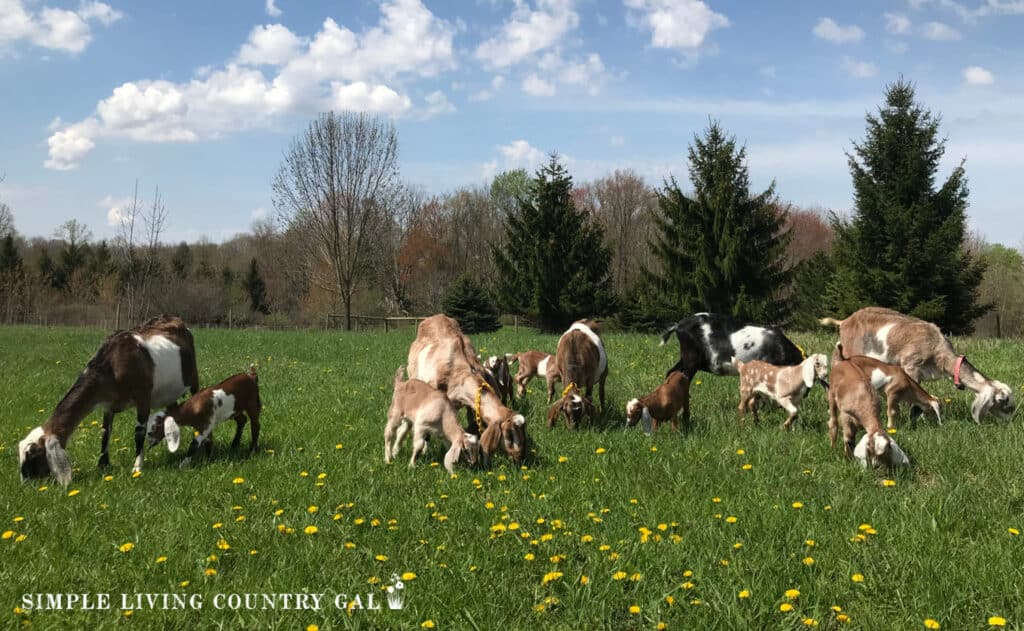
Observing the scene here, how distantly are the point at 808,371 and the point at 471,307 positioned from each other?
31.6m

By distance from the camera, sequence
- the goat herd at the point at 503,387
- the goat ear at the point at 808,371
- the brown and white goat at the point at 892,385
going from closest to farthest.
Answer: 1. the goat herd at the point at 503,387
2. the brown and white goat at the point at 892,385
3. the goat ear at the point at 808,371

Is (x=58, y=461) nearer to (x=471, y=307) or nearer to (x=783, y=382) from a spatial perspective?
(x=783, y=382)

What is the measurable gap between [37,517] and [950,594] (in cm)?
676

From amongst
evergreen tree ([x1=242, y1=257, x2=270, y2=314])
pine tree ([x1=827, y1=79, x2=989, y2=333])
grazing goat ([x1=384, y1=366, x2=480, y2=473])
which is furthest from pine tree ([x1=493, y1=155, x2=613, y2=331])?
evergreen tree ([x1=242, y1=257, x2=270, y2=314])

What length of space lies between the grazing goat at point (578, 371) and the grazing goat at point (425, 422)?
192 centimetres

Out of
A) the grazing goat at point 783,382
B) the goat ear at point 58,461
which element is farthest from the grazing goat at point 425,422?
the grazing goat at point 783,382

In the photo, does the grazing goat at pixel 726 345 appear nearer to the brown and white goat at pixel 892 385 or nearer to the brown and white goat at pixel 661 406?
the brown and white goat at pixel 661 406

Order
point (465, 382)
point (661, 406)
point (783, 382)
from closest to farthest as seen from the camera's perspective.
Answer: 1. point (465, 382)
2. point (661, 406)
3. point (783, 382)

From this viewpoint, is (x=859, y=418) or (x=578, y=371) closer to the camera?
(x=859, y=418)

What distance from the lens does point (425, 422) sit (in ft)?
23.6

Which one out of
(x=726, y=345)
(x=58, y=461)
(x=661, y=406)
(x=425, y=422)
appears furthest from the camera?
(x=726, y=345)

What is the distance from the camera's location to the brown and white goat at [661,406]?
27.9ft

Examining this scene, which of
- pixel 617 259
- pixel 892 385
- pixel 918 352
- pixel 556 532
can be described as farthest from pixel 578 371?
pixel 617 259

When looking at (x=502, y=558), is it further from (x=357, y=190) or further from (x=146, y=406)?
(x=357, y=190)
